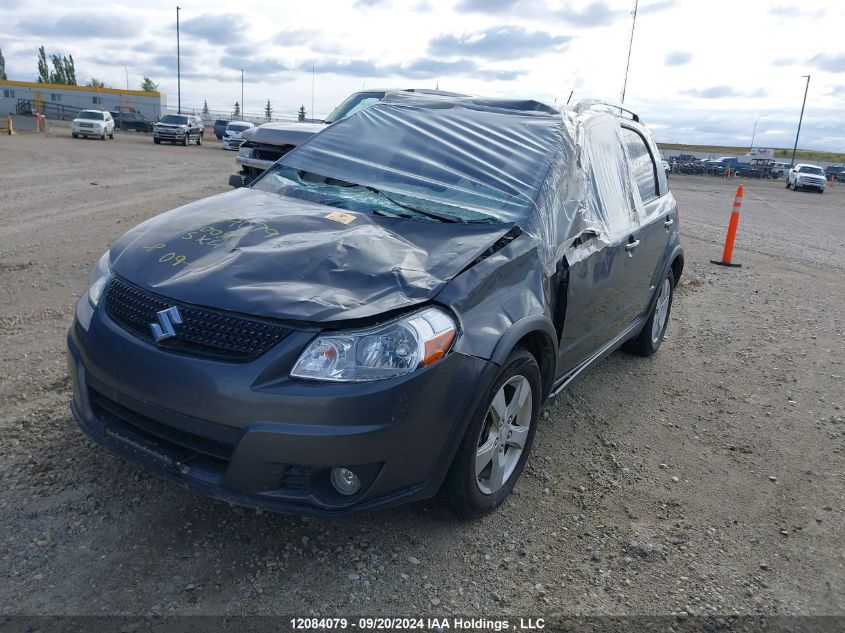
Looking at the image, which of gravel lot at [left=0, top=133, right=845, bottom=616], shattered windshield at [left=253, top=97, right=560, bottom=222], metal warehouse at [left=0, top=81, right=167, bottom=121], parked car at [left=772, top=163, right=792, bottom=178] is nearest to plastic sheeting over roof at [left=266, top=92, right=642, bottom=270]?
shattered windshield at [left=253, top=97, right=560, bottom=222]

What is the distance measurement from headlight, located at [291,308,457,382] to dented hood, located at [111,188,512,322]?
0.08 meters

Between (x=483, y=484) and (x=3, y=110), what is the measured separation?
71432mm

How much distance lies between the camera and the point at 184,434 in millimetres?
2574

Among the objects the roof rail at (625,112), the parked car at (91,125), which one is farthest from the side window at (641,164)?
the parked car at (91,125)

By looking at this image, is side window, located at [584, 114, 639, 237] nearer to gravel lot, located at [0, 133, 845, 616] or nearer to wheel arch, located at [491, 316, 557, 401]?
wheel arch, located at [491, 316, 557, 401]

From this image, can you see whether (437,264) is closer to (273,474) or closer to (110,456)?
(273,474)

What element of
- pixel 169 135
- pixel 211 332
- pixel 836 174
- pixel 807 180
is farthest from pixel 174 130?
pixel 836 174

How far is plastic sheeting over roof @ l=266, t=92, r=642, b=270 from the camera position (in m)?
3.59

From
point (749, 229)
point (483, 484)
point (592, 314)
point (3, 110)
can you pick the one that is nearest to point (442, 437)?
point (483, 484)

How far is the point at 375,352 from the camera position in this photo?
2506 mm

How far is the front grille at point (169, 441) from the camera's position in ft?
8.22

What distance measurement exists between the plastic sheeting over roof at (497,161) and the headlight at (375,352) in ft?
3.29

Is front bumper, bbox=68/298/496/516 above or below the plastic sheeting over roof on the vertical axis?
below

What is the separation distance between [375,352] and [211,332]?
0.59 metres
